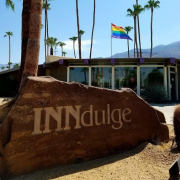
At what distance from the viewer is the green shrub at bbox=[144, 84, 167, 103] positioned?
13500 mm

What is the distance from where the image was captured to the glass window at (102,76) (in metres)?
15.5

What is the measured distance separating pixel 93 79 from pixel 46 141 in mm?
12692

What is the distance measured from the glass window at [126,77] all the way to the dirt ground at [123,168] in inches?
465

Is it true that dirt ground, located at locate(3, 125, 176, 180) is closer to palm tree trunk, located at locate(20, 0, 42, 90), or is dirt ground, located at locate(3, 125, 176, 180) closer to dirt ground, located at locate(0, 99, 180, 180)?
dirt ground, located at locate(0, 99, 180, 180)

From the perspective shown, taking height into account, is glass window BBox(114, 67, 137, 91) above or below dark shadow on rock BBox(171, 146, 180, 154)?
above

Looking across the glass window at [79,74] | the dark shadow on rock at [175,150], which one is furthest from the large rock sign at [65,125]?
the glass window at [79,74]

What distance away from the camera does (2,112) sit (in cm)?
328

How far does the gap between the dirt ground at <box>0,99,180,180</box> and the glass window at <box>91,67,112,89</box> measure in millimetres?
11940

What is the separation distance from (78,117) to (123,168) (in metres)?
1.10

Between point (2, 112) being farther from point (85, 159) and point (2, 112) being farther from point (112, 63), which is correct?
point (112, 63)

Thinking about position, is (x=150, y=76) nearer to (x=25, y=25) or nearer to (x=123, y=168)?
(x=25, y=25)

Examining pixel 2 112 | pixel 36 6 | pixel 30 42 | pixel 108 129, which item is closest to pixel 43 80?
pixel 2 112

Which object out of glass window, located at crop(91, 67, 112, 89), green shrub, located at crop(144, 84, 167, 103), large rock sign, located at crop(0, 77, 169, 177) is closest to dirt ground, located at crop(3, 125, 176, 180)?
large rock sign, located at crop(0, 77, 169, 177)

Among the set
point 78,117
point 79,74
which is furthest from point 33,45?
point 79,74
